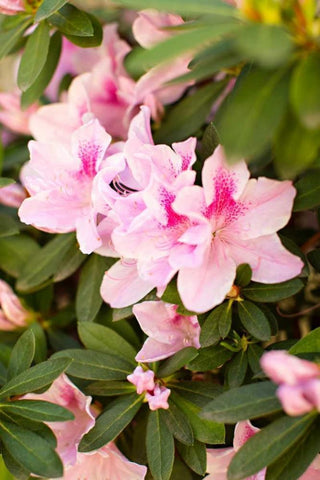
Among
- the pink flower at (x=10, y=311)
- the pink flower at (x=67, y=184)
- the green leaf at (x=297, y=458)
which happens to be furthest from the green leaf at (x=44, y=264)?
the green leaf at (x=297, y=458)

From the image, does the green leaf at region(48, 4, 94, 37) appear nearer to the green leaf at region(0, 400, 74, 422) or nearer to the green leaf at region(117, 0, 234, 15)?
the green leaf at region(117, 0, 234, 15)

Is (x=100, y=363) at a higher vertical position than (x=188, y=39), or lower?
lower

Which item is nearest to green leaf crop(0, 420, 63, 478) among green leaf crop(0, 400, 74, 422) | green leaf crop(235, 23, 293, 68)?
green leaf crop(0, 400, 74, 422)

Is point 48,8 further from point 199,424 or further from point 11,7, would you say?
point 199,424

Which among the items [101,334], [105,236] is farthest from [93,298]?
[105,236]

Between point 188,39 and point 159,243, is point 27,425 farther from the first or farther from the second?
point 188,39

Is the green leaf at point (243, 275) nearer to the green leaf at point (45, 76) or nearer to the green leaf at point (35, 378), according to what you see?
the green leaf at point (35, 378)

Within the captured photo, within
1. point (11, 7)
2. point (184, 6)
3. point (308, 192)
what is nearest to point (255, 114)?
point (184, 6)
